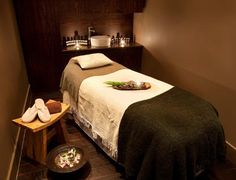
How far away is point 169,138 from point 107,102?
0.68 meters

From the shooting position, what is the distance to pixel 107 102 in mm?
1854

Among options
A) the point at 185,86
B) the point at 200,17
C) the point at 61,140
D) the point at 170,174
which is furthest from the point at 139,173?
the point at 200,17

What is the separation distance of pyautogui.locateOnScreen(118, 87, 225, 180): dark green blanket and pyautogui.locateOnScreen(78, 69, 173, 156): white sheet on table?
0.09 m

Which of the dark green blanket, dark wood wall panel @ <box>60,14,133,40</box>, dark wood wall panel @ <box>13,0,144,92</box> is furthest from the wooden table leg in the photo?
dark wood wall panel @ <box>60,14,133,40</box>

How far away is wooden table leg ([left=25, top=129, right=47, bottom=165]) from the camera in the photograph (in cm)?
195

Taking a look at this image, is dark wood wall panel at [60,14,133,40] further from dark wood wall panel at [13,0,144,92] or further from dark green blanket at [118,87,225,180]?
dark green blanket at [118,87,225,180]

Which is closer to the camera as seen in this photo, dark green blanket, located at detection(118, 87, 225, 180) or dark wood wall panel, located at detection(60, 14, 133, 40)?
dark green blanket, located at detection(118, 87, 225, 180)

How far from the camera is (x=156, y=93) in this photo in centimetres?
190

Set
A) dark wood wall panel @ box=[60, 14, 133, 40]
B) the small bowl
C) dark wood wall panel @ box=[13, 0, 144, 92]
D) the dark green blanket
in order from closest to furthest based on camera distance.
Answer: the dark green blanket
the small bowl
dark wood wall panel @ box=[13, 0, 144, 92]
dark wood wall panel @ box=[60, 14, 133, 40]

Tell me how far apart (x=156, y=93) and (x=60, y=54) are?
201cm

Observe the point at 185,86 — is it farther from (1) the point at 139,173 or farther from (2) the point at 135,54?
(1) the point at 139,173

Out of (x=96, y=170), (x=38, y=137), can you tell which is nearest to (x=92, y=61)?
(x=38, y=137)

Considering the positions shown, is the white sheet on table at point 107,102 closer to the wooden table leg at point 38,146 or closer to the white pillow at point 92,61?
the white pillow at point 92,61

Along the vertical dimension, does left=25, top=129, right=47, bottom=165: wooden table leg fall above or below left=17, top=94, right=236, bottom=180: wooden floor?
above
